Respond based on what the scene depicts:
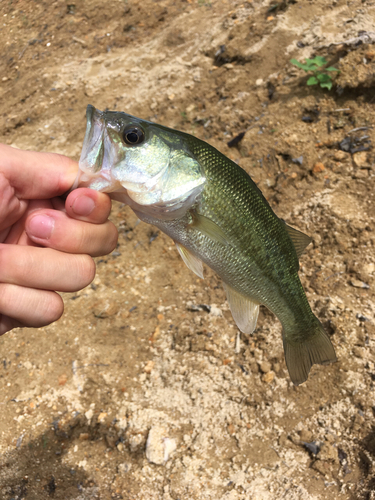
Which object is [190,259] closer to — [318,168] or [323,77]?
[318,168]

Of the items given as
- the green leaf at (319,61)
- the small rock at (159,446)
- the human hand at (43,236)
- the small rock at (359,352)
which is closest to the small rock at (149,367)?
the small rock at (159,446)

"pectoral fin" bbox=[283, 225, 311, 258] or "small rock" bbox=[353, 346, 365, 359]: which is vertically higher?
"pectoral fin" bbox=[283, 225, 311, 258]

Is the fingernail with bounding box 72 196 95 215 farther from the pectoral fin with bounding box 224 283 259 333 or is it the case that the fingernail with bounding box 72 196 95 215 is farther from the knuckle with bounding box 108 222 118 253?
the pectoral fin with bounding box 224 283 259 333

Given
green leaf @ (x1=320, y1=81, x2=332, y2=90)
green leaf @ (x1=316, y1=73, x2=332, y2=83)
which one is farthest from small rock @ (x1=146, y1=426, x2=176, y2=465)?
green leaf @ (x1=316, y1=73, x2=332, y2=83)

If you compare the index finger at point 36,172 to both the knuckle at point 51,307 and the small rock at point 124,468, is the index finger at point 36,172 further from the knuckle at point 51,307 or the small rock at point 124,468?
the small rock at point 124,468

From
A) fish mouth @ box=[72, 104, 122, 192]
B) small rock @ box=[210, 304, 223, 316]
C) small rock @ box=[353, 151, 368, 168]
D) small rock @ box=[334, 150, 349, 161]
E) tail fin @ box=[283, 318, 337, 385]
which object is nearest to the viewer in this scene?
fish mouth @ box=[72, 104, 122, 192]

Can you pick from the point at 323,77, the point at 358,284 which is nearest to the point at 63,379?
the point at 358,284

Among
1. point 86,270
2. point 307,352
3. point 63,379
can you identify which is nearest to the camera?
point 86,270
